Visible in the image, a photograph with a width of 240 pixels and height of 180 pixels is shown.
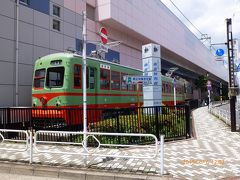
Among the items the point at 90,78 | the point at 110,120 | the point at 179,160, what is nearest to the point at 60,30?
the point at 90,78

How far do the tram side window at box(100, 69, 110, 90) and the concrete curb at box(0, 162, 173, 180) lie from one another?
8.02 metres

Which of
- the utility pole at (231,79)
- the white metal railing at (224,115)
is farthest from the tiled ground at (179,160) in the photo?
the white metal railing at (224,115)

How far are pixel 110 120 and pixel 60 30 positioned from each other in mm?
11513

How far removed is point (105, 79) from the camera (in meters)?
15.1

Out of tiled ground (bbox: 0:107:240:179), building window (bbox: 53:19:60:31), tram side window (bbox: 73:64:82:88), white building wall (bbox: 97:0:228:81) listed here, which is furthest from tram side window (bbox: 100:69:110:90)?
white building wall (bbox: 97:0:228:81)

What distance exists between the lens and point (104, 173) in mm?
6285

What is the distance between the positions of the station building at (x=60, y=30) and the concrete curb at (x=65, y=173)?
14.2ft

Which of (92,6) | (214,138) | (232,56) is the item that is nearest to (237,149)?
(214,138)

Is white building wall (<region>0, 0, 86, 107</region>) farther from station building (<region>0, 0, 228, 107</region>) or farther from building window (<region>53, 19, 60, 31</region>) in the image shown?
building window (<region>53, 19, 60, 31</region>)

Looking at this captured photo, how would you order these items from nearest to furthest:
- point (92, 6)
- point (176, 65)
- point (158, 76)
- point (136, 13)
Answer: point (158, 76) → point (92, 6) → point (136, 13) → point (176, 65)

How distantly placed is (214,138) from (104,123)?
14.5 feet

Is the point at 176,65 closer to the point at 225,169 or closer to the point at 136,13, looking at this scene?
the point at 136,13

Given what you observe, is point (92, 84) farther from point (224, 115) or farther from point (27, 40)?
point (224, 115)

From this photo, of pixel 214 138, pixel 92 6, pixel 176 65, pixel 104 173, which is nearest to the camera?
pixel 104 173
